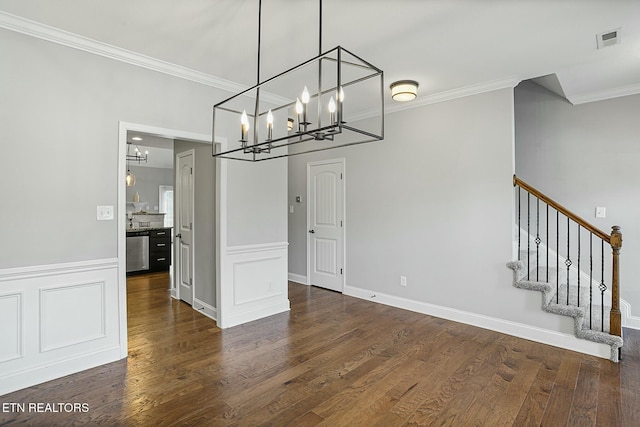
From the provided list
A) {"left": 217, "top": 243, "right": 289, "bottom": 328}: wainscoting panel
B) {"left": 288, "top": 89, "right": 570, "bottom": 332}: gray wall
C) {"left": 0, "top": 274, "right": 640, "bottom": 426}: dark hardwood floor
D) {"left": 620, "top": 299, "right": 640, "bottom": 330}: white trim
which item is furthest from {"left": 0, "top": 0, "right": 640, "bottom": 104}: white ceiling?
{"left": 0, "top": 274, "right": 640, "bottom": 426}: dark hardwood floor

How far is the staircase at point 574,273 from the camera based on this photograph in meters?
2.89

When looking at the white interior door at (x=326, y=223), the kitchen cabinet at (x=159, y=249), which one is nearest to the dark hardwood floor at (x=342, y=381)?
the white interior door at (x=326, y=223)

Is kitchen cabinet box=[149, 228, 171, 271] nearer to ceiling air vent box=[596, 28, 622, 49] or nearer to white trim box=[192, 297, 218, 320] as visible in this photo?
white trim box=[192, 297, 218, 320]

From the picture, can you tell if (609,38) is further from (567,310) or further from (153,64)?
(153,64)

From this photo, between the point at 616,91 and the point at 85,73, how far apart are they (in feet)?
17.4

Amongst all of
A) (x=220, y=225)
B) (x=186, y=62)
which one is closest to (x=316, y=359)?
(x=220, y=225)

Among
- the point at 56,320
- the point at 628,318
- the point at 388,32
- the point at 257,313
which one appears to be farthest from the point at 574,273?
the point at 56,320

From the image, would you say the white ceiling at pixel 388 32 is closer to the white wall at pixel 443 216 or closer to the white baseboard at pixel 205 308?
the white wall at pixel 443 216

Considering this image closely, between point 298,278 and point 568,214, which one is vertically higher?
point 568,214

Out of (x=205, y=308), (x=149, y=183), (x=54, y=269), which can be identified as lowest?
(x=205, y=308)

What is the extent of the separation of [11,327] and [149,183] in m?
8.08

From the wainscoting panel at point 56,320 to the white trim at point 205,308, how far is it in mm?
1117

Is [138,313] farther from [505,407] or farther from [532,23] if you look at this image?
[532,23]

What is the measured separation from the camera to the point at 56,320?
257cm
